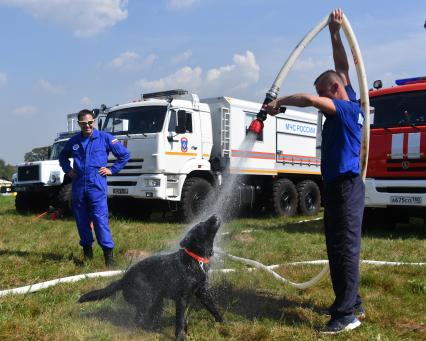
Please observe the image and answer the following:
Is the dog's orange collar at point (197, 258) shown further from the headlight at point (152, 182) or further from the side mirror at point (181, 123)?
the side mirror at point (181, 123)

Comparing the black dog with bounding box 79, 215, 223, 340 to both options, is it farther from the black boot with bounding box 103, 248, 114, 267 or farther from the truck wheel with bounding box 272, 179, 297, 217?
the truck wheel with bounding box 272, 179, 297, 217

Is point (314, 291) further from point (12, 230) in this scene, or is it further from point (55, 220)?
point (55, 220)

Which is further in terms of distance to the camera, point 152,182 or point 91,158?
point 152,182

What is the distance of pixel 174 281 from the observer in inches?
151

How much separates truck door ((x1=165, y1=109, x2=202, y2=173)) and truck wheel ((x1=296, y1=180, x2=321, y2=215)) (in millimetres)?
4219

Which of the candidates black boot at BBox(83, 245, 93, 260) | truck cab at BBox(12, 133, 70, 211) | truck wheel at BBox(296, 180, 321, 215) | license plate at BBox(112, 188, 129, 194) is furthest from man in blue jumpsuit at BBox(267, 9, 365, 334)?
truck cab at BBox(12, 133, 70, 211)

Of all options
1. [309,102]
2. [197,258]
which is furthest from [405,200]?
[197,258]

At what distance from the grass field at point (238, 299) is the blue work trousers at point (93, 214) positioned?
369 millimetres

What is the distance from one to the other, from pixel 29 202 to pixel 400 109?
11.6 metres

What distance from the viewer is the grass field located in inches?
154

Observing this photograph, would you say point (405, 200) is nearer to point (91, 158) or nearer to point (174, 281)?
point (91, 158)

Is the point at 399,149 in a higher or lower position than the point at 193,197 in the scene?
higher

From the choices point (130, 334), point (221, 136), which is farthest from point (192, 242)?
point (221, 136)

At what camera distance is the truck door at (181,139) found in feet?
39.0
